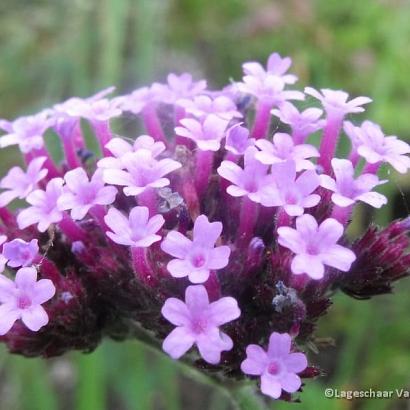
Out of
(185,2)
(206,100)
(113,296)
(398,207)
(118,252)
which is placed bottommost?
(398,207)

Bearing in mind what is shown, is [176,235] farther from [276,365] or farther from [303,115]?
[303,115]

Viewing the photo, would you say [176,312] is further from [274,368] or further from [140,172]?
[140,172]

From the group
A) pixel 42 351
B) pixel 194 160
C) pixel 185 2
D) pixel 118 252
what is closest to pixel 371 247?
pixel 194 160

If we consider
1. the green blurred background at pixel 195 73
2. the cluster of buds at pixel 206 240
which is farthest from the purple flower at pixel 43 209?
the green blurred background at pixel 195 73

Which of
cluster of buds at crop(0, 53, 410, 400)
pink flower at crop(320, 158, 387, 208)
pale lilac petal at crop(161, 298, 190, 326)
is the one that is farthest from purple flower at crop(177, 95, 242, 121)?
pale lilac petal at crop(161, 298, 190, 326)

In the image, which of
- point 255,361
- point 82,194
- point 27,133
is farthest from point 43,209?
point 255,361

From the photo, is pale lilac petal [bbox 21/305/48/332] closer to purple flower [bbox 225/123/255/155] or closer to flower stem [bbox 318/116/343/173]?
purple flower [bbox 225/123/255/155]
